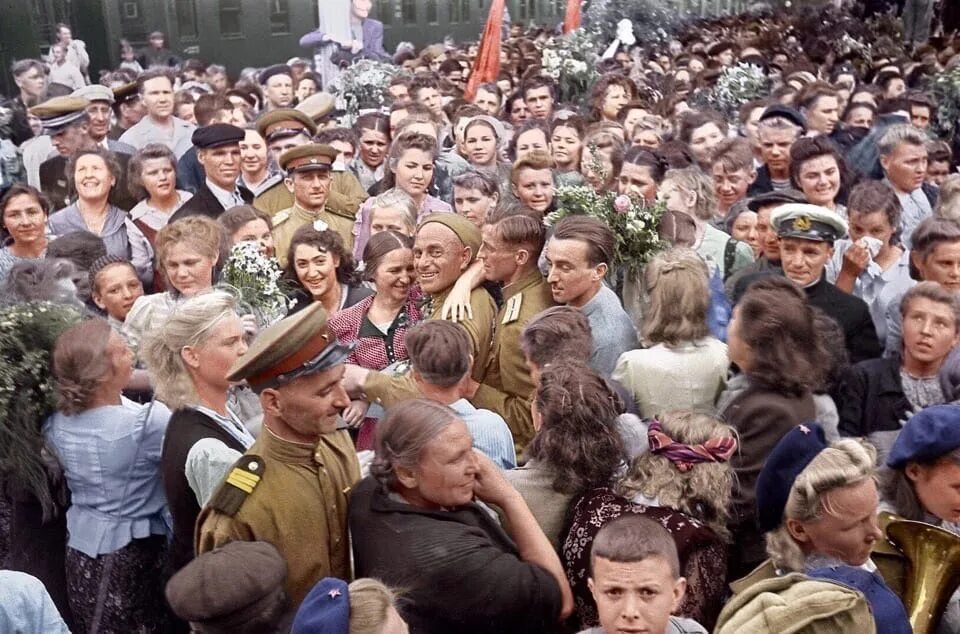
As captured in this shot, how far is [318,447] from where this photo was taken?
3400 mm

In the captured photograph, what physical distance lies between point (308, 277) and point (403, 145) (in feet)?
6.69

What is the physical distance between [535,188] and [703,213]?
1085 mm

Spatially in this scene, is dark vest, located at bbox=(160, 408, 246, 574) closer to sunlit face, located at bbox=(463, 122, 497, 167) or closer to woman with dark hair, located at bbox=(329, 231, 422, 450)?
woman with dark hair, located at bbox=(329, 231, 422, 450)

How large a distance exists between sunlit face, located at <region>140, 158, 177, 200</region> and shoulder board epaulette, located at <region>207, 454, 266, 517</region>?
14.6ft

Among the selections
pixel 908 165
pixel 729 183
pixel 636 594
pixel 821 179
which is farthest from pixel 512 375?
pixel 908 165

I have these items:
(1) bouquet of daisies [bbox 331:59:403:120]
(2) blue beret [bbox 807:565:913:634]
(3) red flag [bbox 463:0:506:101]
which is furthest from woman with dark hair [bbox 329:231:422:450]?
(3) red flag [bbox 463:0:506:101]

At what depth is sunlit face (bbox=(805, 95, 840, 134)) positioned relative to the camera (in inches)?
371

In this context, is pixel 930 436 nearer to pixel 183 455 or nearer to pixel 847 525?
pixel 847 525

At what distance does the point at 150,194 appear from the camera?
24.2 ft

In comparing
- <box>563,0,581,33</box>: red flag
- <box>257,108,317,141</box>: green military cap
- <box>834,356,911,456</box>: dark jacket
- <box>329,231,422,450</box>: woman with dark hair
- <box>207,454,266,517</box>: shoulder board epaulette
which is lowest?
<box>834,356,911,456</box>: dark jacket

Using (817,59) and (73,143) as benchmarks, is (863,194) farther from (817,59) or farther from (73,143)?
(817,59)

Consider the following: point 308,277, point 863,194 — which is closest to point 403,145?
point 308,277

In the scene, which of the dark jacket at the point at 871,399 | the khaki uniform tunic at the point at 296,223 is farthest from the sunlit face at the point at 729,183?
the dark jacket at the point at 871,399

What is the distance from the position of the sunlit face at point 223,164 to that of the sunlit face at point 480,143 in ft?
5.90
